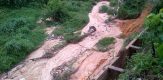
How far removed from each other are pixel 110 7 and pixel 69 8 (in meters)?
1.63

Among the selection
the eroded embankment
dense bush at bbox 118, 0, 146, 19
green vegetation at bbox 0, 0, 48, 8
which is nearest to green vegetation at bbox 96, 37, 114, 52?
the eroded embankment

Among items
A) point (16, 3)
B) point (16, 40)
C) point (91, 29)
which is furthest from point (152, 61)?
point (16, 3)

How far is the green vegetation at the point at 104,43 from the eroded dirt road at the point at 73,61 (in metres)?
0.15

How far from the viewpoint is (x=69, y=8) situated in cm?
1228

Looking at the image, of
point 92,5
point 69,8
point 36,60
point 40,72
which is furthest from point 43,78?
point 92,5

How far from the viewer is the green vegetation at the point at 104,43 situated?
9.28m

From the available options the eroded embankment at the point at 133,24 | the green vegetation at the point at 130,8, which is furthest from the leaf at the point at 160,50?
the green vegetation at the point at 130,8

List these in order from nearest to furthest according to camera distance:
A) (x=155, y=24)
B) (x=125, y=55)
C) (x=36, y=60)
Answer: (x=155, y=24), (x=125, y=55), (x=36, y=60)

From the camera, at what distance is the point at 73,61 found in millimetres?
8820

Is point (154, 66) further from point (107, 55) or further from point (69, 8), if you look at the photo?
point (69, 8)

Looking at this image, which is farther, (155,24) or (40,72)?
(40,72)

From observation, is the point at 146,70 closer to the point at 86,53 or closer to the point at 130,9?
the point at 86,53

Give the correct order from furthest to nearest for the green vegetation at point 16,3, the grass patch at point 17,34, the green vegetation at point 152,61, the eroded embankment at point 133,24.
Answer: the green vegetation at point 16,3 → the eroded embankment at point 133,24 → the grass patch at point 17,34 → the green vegetation at point 152,61

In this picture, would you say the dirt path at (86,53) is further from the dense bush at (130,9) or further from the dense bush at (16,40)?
the dense bush at (16,40)
